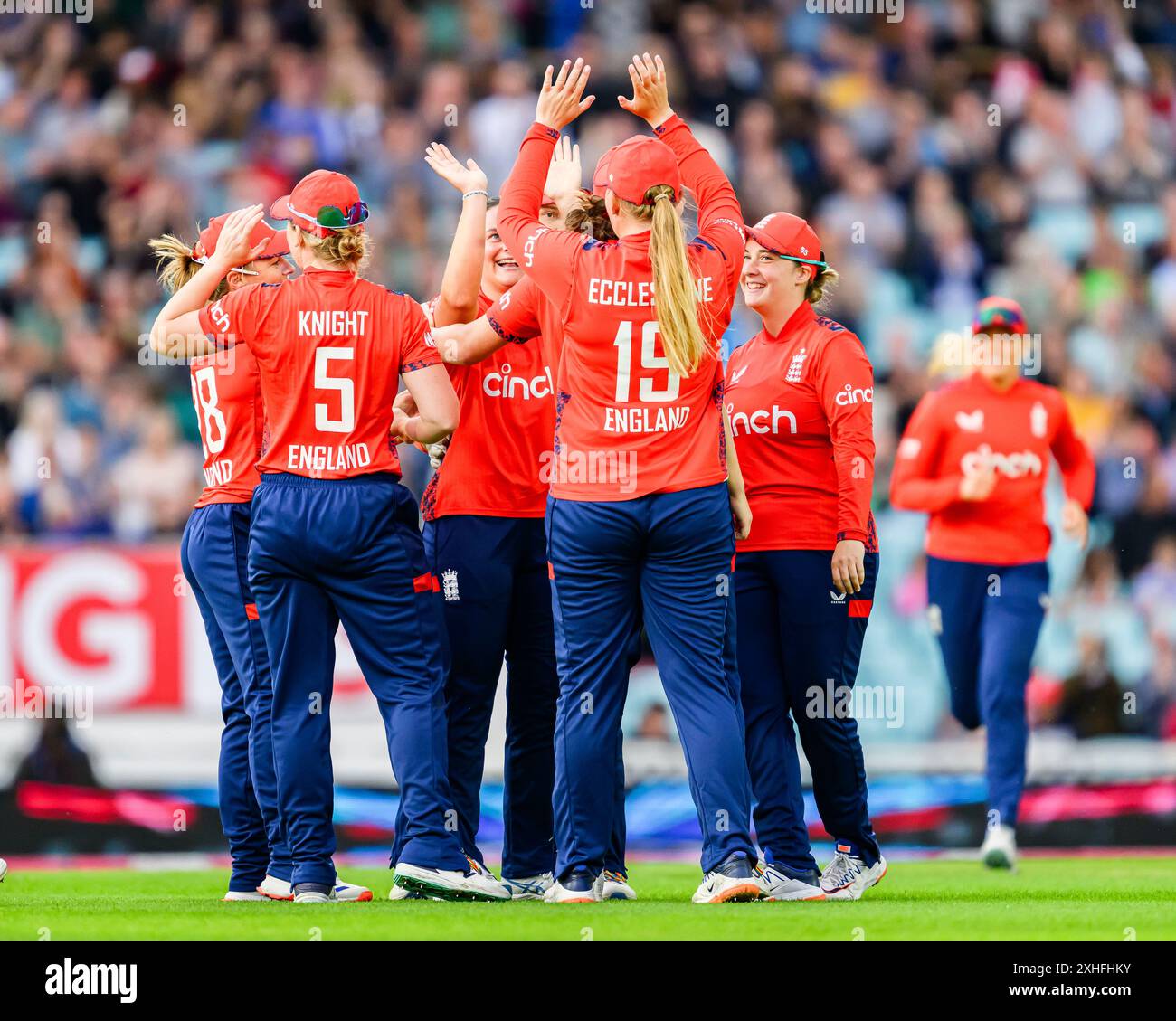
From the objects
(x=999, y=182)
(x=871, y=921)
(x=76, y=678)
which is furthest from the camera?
(x=999, y=182)

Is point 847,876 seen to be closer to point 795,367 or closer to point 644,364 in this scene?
point 795,367

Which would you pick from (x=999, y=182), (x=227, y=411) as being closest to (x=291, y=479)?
(x=227, y=411)

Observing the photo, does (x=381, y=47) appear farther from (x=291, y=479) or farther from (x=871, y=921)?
(x=871, y=921)

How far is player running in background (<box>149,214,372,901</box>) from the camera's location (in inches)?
264

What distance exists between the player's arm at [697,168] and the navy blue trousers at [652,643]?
2.79 feet

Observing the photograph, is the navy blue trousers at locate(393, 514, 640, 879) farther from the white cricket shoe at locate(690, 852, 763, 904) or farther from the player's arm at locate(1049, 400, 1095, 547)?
the player's arm at locate(1049, 400, 1095, 547)

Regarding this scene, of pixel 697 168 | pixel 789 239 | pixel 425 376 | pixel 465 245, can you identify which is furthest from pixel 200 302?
pixel 789 239

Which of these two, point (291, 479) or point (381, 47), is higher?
point (381, 47)

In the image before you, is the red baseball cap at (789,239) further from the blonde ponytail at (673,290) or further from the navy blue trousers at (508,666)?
the navy blue trousers at (508,666)

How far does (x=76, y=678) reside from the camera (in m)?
10.2

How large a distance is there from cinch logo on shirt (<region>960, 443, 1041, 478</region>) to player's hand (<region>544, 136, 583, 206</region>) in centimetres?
296

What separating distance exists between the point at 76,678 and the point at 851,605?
4.99m

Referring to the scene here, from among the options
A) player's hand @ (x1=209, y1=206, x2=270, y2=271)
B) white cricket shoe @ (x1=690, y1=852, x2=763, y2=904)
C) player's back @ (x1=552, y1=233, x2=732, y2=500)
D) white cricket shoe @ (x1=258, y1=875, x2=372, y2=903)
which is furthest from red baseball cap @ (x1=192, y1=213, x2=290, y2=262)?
white cricket shoe @ (x1=690, y1=852, x2=763, y2=904)
